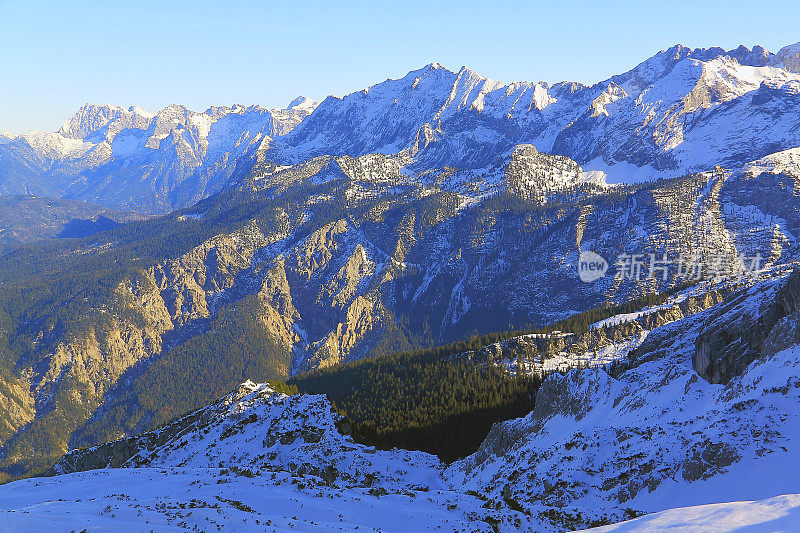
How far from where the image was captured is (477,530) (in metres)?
52.0

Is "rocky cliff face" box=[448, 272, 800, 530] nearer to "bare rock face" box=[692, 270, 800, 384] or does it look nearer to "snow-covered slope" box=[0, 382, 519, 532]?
"bare rock face" box=[692, 270, 800, 384]

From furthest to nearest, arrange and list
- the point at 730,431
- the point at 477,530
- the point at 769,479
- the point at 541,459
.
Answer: the point at 541,459, the point at 730,431, the point at 477,530, the point at 769,479

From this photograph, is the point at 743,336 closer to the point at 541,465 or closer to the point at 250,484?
the point at 541,465

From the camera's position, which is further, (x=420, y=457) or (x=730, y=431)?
(x=420, y=457)

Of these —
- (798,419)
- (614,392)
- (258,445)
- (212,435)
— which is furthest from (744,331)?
(212,435)

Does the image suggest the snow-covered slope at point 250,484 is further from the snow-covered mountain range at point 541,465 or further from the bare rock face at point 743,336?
the bare rock face at point 743,336

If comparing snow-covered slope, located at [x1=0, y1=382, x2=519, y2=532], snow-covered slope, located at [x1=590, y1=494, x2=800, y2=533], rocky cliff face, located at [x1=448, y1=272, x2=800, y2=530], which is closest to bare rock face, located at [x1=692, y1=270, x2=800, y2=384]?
rocky cliff face, located at [x1=448, y1=272, x2=800, y2=530]

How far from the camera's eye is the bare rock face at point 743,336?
80625mm

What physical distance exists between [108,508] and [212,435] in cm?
7135

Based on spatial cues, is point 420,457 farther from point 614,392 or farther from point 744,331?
point 744,331

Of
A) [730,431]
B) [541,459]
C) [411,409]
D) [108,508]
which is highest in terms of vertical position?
[108,508]

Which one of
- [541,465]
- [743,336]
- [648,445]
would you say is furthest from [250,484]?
[743,336]

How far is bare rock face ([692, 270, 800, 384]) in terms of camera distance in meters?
Answer: 80.6

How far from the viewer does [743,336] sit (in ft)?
292
